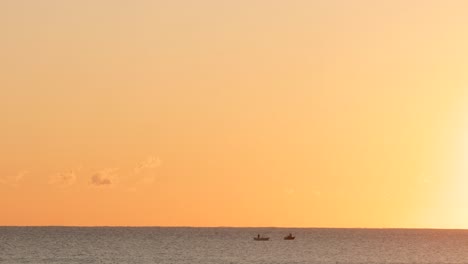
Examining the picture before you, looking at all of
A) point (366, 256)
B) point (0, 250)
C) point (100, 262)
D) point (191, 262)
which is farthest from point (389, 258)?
point (0, 250)

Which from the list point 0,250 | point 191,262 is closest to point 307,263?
point 191,262

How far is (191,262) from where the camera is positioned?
157625 mm

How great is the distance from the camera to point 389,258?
173m

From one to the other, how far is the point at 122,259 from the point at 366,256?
42.1 m

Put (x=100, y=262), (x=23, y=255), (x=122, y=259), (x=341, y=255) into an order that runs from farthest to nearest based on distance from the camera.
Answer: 1. (x=341, y=255)
2. (x=23, y=255)
3. (x=122, y=259)
4. (x=100, y=262)

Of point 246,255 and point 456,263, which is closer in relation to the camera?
point 456,263

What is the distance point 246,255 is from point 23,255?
119 ft

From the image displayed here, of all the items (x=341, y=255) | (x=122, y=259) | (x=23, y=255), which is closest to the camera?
(x=122, y=259)

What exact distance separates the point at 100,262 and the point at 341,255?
50257 millimetres

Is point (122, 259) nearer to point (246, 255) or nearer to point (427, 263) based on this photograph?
point (246, 255)

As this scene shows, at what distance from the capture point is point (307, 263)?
156 metres

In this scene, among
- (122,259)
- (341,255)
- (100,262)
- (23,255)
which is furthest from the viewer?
(341,255)

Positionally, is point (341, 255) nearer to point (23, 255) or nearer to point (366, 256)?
point (366, 256)

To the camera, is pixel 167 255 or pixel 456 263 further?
pixel 167 255
